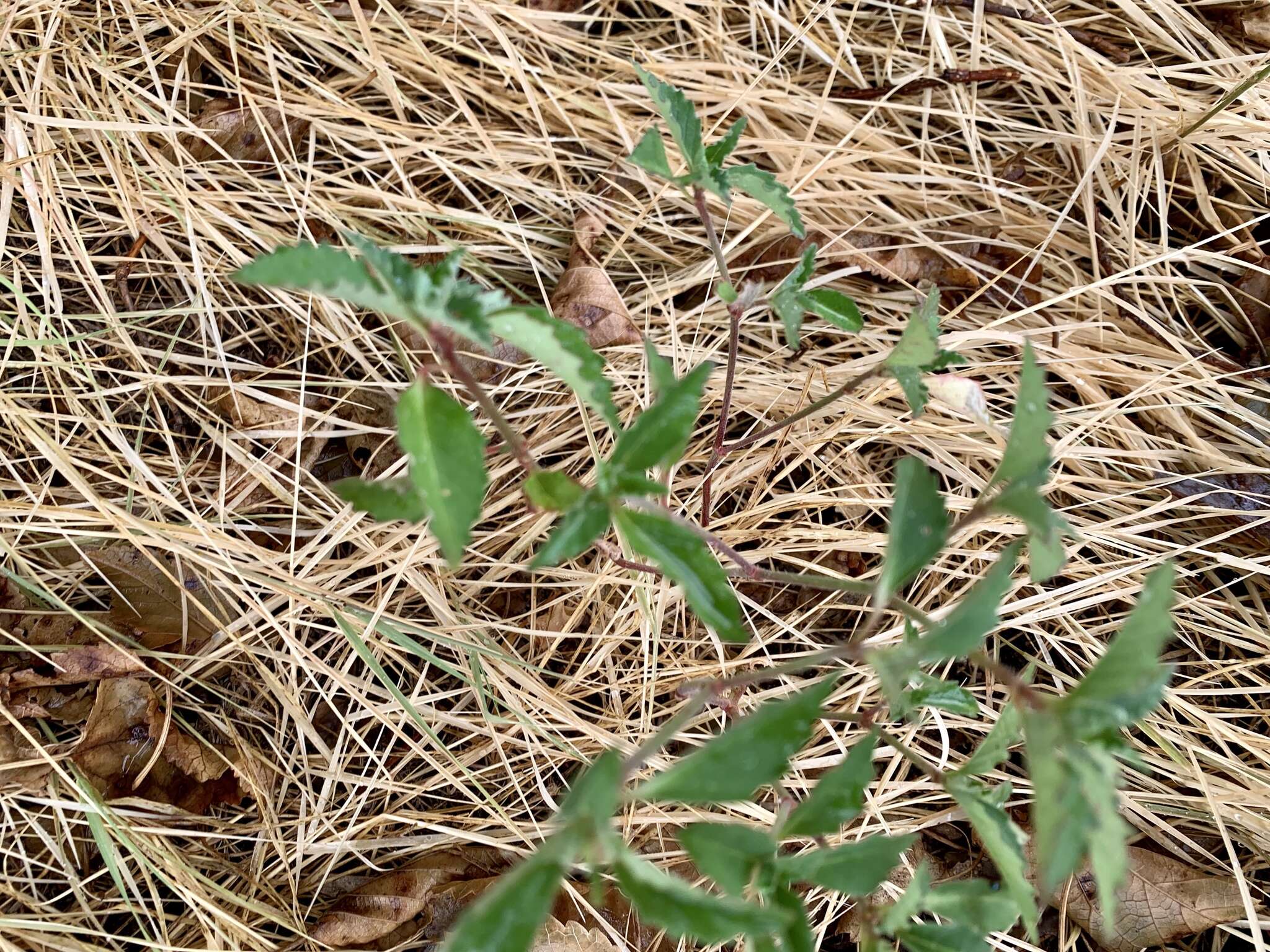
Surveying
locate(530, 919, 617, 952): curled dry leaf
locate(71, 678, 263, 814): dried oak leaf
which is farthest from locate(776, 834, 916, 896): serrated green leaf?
locate(71, 678, 263, 814): dried oak leaf

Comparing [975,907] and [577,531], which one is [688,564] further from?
[975,907]

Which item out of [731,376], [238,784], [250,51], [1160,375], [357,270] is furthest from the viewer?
[250,51]

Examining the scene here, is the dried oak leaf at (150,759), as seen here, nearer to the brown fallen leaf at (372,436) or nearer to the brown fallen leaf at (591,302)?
the brown fallen leaf at (372,436)

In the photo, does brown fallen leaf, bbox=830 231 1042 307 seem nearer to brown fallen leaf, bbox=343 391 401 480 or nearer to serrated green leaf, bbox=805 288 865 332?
serrated green leaf, bbox=805 288 865 332

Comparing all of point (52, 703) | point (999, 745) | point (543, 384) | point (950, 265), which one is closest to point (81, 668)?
point (52, 703)

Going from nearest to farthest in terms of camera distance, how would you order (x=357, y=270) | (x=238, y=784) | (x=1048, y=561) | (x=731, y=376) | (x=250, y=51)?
1. (x=357, y=270)
2. (x=1048, y=561)
3. (x=731, y=376)
4. (x=238, y=784)
5. (x=250, y=51)

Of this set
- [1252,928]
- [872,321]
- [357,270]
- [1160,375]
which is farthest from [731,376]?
[1252,928]

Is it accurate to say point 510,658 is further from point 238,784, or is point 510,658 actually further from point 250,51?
point 250,51
